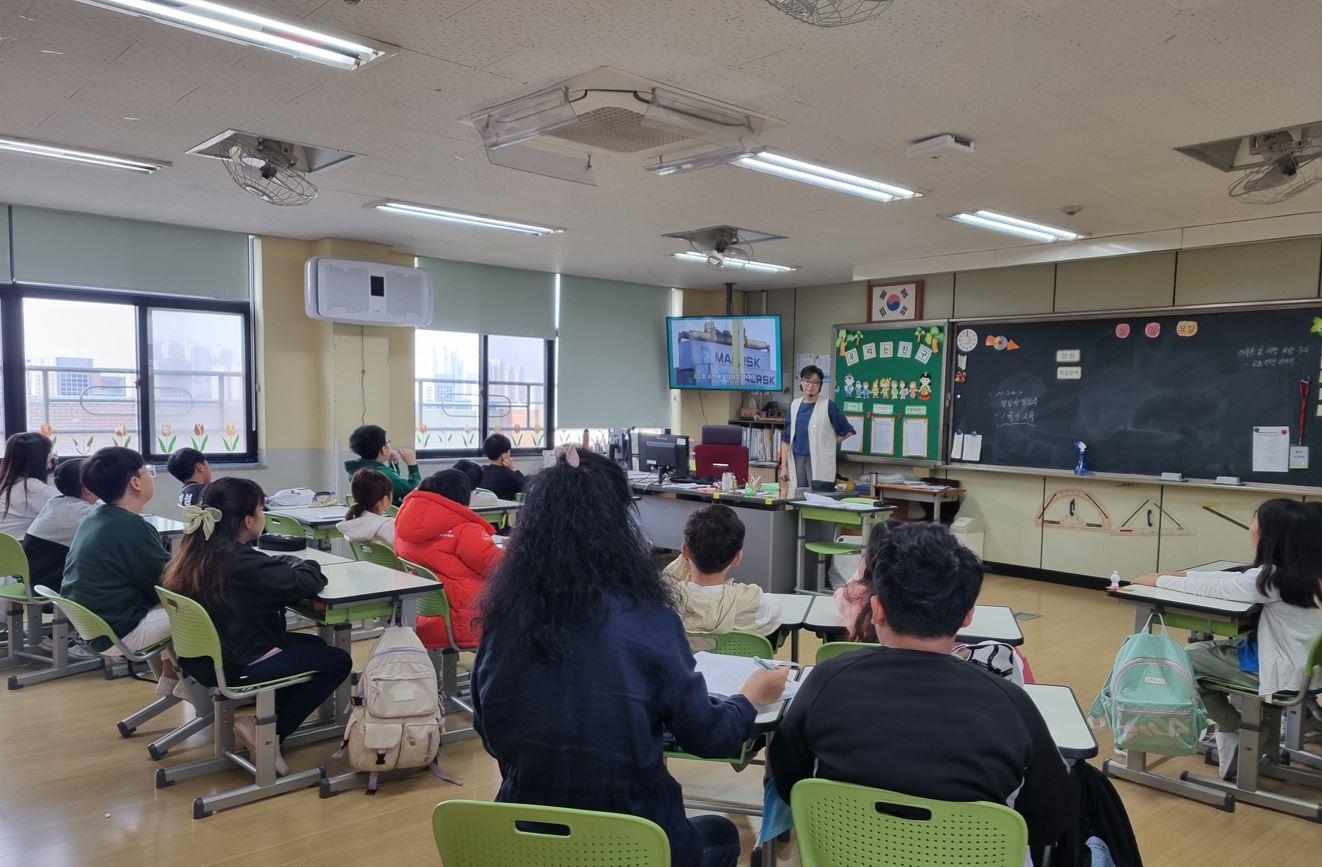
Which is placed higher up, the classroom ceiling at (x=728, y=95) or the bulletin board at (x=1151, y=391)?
the classroom ceiling at (x=728, y=95)

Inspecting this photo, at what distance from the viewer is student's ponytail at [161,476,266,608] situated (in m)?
2.93

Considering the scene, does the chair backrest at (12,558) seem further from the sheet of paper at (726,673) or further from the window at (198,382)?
the sheet of paper at (726,673)

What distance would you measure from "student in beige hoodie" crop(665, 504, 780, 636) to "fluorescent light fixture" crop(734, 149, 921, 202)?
1.95 meters

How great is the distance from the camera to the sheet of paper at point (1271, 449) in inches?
230

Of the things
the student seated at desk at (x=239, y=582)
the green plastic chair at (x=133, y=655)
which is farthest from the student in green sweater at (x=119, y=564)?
the student seated at desk at (x=239, y=582)

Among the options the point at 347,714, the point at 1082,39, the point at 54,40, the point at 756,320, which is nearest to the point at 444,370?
the point at 756,320

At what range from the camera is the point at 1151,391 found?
6.45 meters

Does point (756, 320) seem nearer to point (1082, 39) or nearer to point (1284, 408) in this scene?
point (1284, 408)

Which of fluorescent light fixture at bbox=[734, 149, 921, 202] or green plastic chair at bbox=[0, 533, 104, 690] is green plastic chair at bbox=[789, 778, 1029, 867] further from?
green plastic chair at bbox=[0, 533, 104, 690]

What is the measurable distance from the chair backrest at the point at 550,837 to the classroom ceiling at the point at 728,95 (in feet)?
7.48

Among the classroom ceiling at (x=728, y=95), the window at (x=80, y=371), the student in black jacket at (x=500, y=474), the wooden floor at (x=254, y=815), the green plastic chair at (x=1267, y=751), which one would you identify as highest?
the classroom ceiling at (x=728, y=95)

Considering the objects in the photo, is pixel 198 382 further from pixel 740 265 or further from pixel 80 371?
pixel 740 265

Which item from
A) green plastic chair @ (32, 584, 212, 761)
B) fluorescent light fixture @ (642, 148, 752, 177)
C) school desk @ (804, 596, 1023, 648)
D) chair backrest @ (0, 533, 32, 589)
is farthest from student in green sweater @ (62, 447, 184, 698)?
fluorescent light fixture @ (642, 148, 752, 177)

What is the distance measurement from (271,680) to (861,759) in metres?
2.36
